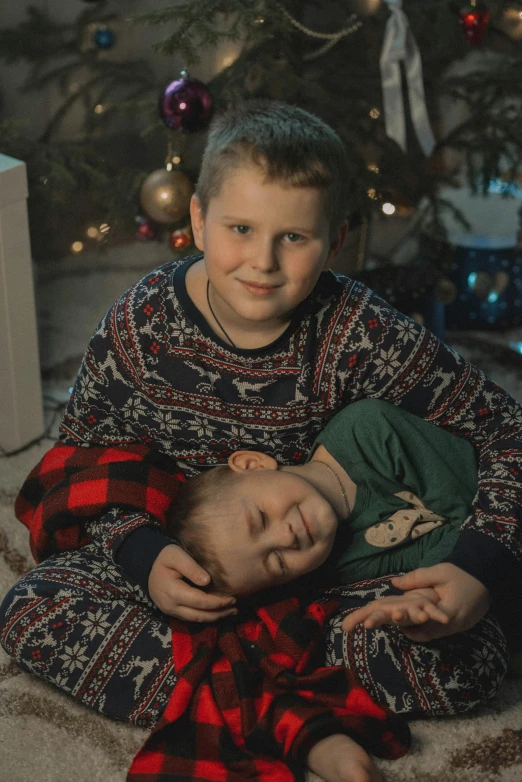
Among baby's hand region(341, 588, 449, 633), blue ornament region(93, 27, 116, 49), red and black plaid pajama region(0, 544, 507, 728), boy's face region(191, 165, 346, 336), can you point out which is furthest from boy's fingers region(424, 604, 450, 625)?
blue ornament region(93, 27, 116, 49)

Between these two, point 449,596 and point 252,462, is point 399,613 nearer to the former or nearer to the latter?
point 449,596

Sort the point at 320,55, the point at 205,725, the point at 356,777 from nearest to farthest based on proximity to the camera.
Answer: the point at 356,777
the point at 205,725
the point at 320,55

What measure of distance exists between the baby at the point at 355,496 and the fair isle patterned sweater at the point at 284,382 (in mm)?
33

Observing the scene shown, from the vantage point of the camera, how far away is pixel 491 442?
4.28ft

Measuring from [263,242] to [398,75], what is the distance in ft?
2.84

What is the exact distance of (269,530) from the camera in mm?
1203

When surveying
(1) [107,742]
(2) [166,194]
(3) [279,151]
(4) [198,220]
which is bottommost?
(1) [107,742]

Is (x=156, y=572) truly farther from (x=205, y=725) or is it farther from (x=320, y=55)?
(x=320, y=55)

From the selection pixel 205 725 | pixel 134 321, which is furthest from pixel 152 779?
pixel 134 321

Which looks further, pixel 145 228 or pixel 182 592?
pixel 145 228

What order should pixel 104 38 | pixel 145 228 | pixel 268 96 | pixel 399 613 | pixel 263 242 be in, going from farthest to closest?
pixel 104 38
pixel 145 228
pixel 268 96
pixel 263 242
pixel 399 613

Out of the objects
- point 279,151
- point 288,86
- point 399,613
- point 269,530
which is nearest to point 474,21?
point 288,86

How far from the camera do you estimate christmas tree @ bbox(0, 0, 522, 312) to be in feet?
5.69

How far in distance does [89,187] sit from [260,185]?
3.34 ft
